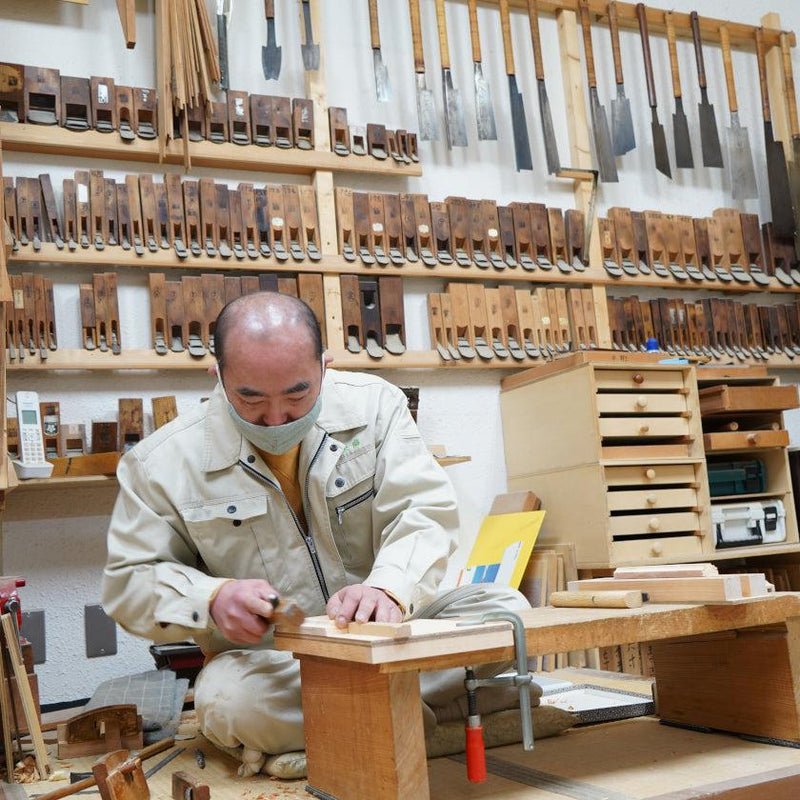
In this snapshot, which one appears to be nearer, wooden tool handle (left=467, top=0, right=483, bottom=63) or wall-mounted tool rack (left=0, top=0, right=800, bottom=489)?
wall-mounted tool rack (left=0, top=0, right=800, bottom=489)

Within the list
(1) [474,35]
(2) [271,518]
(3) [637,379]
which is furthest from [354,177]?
(2) [271,518]

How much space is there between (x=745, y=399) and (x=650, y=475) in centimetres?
64

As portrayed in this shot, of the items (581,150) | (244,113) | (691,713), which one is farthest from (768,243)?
(691,713)

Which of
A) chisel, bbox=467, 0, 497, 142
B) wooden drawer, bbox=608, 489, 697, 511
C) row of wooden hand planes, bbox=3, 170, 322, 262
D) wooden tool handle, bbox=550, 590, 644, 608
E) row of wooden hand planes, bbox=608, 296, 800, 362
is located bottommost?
wooden tool handle, bbox=550, 590, 644, 608

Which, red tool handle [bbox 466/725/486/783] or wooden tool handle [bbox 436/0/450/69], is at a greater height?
wooden tool handle [bbox 436/0/450/69]

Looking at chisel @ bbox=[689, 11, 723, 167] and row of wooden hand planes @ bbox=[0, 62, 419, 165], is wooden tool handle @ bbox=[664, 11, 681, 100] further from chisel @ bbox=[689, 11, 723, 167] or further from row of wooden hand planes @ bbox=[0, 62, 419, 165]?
row of wooden hand planes @ bbox=[0, 62, 419, 165]

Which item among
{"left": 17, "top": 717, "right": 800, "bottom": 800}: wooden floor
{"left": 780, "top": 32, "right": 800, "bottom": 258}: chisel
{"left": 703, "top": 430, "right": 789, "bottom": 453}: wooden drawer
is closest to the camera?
{"left": 17, "top": 717, "right": 800, "bottom": 800}: wooden floor

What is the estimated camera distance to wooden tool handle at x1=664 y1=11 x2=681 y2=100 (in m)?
4.83

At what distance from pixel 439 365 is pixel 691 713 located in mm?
2334

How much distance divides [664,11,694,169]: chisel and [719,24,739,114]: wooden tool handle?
0.85 ft

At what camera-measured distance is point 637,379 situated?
3.88 meters

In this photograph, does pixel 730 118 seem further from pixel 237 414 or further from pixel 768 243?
pixel 237 414

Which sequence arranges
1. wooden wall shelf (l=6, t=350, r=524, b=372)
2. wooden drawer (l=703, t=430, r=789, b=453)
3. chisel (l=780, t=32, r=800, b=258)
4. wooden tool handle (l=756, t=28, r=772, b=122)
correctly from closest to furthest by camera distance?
1. wooden wall shelf (l=6, t=350, r=524, b=372)
2. wooden drawer (l=703, t=430, r=789, b=453)
3. chisel (l=780, t=32, r=800, b=258)
4. wooden tool handle (l=756, t=28, r=772, b=122)

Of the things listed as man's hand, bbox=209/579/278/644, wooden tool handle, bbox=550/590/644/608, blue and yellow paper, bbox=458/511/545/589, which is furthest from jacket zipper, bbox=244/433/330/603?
blue and yellow paper, bbox=458/511/545/589
